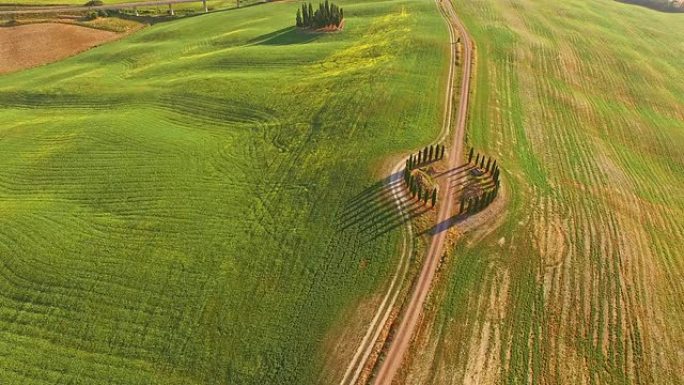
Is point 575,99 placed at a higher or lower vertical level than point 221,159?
higher

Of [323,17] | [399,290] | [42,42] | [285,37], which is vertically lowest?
[399,290]

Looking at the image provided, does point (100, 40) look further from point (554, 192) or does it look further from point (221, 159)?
point (554, 192)

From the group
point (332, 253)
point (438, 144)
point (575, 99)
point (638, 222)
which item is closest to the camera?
point (332, 253)

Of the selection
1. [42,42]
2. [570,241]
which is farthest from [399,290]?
[42,42]

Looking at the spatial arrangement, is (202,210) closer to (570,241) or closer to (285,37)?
(570,241)

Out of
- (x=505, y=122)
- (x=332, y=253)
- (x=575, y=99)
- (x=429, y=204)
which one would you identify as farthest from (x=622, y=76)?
(x=332, y=253)

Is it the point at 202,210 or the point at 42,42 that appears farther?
the point at 42,42

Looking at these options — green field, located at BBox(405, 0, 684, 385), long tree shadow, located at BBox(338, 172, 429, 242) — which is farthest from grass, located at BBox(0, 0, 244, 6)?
long tree shadow, located at BBox(338, 172, 429, 242)
